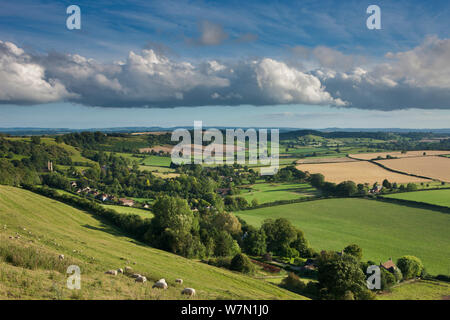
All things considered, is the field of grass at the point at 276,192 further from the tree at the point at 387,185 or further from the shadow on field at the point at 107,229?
the shadow on field at the point at 107,229

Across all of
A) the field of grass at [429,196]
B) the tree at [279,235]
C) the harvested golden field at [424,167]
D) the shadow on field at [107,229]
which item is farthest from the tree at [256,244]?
the harvested golden field at [424,167]

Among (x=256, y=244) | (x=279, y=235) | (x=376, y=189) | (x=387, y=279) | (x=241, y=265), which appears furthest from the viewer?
(x=376, y=189)

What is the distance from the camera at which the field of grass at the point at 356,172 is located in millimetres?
86375

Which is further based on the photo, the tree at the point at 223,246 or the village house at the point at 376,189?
the village house at the point at 376,189

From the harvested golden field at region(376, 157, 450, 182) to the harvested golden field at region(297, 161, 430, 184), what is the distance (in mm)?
5766

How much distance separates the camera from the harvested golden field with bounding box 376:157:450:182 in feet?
292

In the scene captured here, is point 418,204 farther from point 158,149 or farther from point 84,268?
point 158,149

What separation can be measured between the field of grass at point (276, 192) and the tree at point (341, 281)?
44.3m

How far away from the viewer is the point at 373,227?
5003 cm

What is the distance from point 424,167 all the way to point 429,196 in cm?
4658

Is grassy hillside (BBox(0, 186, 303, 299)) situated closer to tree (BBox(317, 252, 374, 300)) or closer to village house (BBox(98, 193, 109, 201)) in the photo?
tree (BBox(317, 252, 374, 300))

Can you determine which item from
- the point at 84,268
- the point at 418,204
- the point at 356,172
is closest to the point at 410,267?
the point at 84,268

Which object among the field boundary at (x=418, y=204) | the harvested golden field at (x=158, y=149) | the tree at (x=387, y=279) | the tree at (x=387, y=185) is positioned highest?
the harvested golden field at (x=158, y=149)

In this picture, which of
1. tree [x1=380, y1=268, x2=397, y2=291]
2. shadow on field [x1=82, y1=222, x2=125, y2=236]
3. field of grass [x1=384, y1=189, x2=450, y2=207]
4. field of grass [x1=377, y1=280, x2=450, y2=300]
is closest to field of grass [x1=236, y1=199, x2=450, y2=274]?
field of grass [x1=377, y1=280, x2=450, y2=300]
